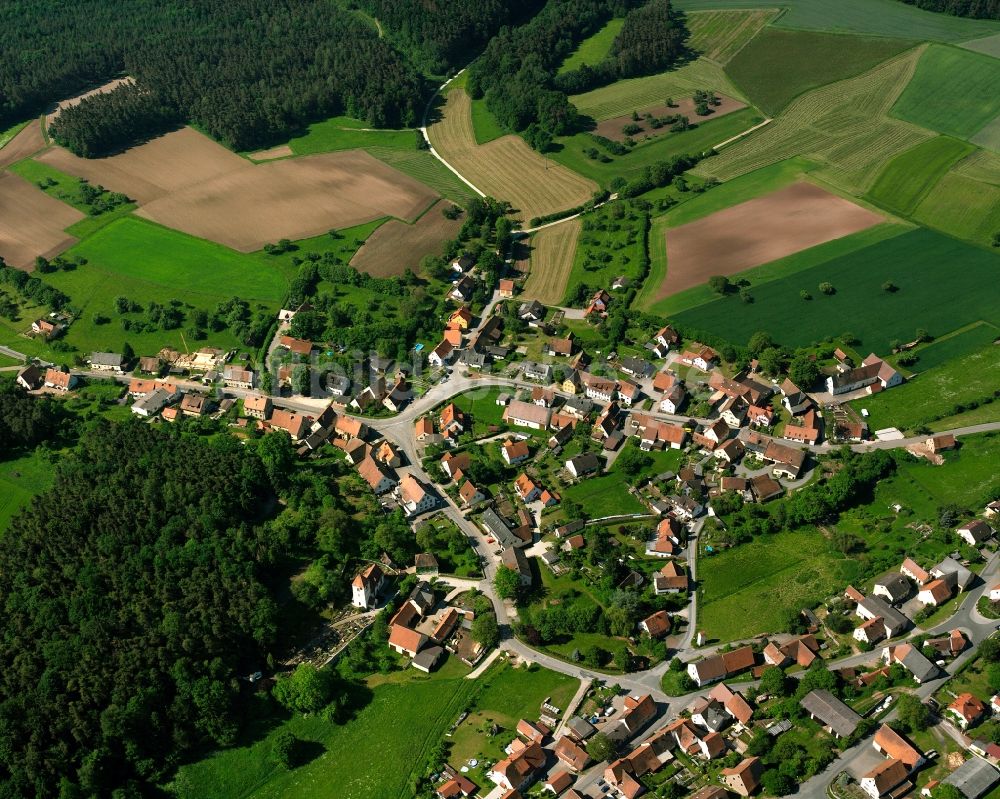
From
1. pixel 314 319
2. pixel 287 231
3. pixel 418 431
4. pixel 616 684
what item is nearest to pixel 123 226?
pixel 287 231

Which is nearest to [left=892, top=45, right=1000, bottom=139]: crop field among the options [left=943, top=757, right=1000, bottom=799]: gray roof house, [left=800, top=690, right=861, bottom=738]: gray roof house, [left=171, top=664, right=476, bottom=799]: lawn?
[left=800, top=690, right=861, bottom=738]: gray roof house

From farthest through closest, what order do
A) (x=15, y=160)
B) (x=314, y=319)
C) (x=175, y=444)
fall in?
(x=15, y=160) → (x=314, y=319) → (x=175, y=444)

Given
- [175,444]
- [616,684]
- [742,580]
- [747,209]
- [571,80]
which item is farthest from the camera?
[571,80]

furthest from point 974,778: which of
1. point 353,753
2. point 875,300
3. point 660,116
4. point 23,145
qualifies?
point 23,145

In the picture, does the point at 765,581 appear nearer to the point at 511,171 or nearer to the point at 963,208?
the point at 963,208

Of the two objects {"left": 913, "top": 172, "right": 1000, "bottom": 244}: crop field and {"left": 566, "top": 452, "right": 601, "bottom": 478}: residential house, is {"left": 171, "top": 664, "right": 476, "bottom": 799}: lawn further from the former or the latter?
{"left": 913, "top": 172, "right": 1000, "bottom": 244}: crop field

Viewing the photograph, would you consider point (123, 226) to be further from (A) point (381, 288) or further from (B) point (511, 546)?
(B) point (511, 546)
